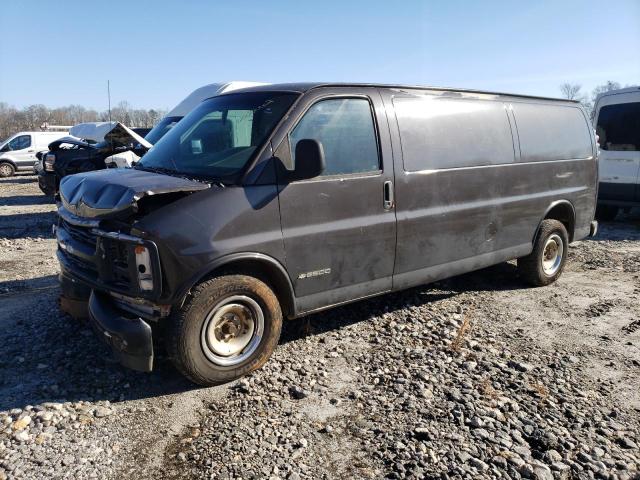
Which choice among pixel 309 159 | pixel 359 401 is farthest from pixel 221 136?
pixel 359 401

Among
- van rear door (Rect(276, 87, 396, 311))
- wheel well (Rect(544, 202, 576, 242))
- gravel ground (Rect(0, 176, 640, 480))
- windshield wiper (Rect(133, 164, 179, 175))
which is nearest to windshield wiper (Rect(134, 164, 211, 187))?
windshield wiper (Rect(133, 164, 179, 175))

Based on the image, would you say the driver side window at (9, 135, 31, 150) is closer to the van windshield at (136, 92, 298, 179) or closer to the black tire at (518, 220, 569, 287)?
the van windshield at (136, 92, 298, 179)

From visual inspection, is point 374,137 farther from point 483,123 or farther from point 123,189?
point 123,189

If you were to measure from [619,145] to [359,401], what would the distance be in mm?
9522

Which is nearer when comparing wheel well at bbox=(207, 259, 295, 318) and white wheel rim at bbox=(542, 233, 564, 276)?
wheel well at bbox=(207, 259, 295, 318)

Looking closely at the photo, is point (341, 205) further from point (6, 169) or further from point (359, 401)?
point (6, 169)

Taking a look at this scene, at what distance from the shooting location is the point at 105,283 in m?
3.52

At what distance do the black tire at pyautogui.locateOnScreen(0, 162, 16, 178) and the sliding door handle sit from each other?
22629mm

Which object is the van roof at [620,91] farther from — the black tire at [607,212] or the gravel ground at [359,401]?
the gravel ground at [359,401]

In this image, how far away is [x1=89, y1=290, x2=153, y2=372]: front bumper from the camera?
3.29m

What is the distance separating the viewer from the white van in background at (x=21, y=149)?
21719mm

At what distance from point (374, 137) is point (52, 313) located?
3536mm

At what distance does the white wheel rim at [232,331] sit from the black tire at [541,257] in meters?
3.77

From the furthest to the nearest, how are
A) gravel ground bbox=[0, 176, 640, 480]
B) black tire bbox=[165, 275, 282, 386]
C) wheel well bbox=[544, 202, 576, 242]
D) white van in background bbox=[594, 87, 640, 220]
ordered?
white van in background bbox=[594, 87, 640, 220], wheel well bbox=[544, 202, 576, 242], black tire bbox=[165, 275, 282, 386], gravel ground bbox=[0, 176, 640, 480]
